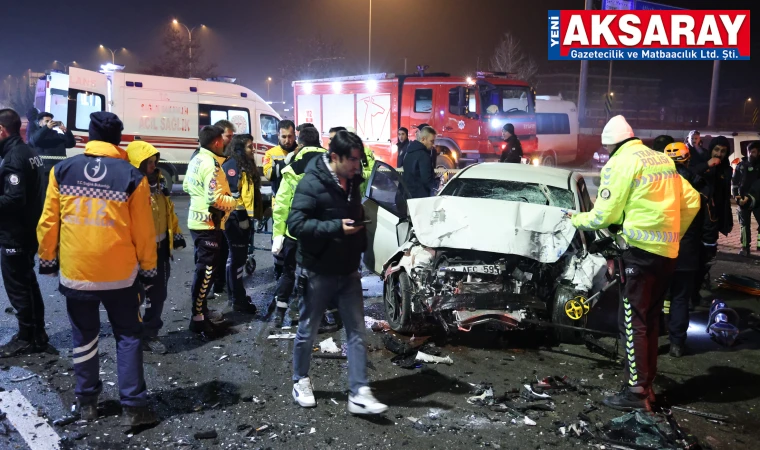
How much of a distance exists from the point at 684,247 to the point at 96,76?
14.5 m

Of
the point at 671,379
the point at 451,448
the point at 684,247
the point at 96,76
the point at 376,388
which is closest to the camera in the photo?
the point at 451,448

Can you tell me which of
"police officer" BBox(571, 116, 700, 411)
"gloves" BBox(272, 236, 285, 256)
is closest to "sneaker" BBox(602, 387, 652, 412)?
"police officer" BBox(571, 116, 700, 411)

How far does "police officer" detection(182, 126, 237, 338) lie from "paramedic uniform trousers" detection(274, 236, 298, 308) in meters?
0.62

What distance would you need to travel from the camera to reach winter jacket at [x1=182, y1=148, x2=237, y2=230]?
5516mm

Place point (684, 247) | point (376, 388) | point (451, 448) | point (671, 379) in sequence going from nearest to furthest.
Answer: point (451, 448) → point (376, 388) → point (671, 379) → point (684, 247)

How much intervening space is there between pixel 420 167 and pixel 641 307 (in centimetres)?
481

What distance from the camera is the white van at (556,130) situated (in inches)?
858

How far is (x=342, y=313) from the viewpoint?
168 inches

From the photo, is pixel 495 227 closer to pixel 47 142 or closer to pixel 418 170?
pixel 418 170

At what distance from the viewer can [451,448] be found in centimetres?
376

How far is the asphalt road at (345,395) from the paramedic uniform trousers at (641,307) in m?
0.37

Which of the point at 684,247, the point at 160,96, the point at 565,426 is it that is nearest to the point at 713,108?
the point at 160,96

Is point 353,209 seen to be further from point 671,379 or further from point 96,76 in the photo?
point 96,76

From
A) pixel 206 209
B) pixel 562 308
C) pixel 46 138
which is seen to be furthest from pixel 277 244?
pixel 46 138
